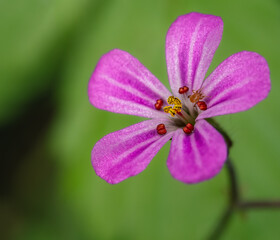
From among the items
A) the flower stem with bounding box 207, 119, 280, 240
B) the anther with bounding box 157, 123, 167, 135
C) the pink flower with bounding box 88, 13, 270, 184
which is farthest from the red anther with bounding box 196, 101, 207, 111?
the flower stem with bounding box 207, 119, 280, 240

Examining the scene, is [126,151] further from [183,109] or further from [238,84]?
[238,84]

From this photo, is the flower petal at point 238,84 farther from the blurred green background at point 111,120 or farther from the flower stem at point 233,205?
the blurred green background at point 111,120

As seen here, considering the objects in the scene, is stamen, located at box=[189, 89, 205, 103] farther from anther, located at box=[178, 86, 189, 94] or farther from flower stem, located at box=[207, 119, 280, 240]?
flower stem, located at box=[207, 119, 280, 240]

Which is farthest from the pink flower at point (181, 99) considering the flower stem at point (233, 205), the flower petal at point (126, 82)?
the flower stem at point (233, 205)

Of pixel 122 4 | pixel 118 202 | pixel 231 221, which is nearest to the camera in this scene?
pixel 231 221

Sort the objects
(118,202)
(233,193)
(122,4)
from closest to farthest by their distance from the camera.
A: 1. (233,193)
2. (118,202)
3. (122,4)

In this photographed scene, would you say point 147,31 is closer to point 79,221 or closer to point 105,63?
point 105,63

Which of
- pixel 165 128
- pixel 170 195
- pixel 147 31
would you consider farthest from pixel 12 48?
pixel 165 128

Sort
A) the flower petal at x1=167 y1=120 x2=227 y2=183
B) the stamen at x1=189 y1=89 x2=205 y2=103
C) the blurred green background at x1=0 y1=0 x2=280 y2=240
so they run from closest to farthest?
the flower petal at x1=167 y1=120 x2=227 y2=183, the stamen at x1=189 y1=89 x2=205 y2=103, the blurred green background at x1=0 y1=0 x2=280 y2=240
